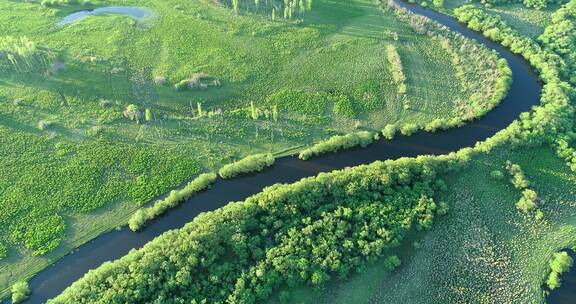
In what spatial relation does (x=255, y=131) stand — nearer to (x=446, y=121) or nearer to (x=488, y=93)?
(x=446, y=121)

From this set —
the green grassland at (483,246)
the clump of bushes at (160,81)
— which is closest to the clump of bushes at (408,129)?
the green grassland at (483,246)

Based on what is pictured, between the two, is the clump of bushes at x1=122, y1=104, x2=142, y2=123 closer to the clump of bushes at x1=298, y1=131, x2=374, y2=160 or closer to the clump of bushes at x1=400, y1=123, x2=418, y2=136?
the clump of bushes at x1=298, y1=131, x2=374, y2=160

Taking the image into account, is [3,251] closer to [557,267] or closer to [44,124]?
[44,124]

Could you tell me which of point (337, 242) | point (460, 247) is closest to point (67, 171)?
point (337, 242)

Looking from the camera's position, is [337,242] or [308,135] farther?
[308,135]

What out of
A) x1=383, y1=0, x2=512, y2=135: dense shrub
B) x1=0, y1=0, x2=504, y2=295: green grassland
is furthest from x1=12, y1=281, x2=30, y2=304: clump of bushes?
x1=383, y1=0, x2=512, y2=135: dense shrub

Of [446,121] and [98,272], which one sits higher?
[446,121]
